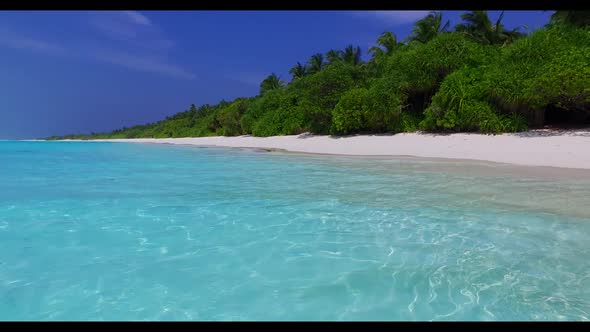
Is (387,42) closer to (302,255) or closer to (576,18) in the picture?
(576,18)

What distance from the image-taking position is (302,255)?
3.82 metres

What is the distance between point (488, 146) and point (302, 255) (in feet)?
48.2

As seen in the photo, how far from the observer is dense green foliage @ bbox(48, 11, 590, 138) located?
54.9 ft

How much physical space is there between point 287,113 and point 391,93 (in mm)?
12608

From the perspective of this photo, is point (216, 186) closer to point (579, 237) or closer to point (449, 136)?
point (579, 237)

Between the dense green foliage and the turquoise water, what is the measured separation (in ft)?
38.1

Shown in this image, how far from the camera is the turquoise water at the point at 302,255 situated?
8.93 ft

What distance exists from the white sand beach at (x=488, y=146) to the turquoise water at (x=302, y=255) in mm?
5220

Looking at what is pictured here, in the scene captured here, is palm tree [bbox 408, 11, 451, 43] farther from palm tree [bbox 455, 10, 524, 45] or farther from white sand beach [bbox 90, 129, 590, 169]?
white sand beach [bbox 90, 129, 590, 169]

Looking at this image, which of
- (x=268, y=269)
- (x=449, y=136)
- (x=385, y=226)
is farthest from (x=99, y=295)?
(x=449, y=136)

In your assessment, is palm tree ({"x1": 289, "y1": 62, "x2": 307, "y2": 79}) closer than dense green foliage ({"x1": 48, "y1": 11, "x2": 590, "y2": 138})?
No

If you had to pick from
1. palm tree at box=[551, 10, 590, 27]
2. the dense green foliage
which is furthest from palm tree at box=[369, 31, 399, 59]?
palm tree at box=[551, 10, 590, 27]

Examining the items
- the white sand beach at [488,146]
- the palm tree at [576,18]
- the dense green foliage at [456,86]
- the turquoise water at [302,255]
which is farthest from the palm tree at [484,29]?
the turquoise water at [302,255]

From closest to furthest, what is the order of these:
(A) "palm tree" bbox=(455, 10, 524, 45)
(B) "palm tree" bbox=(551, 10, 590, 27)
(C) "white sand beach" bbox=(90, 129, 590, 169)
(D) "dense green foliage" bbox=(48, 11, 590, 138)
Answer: (C) "white sand beach" bbox=(90, 129, 590, 169) → (D) "dense green foliage" bbox=(48, 11, 590, 138) → (B) "palm tree" bbox=(551, 10, 590, 27) → (A) "palm tree" bbox=(455, 10, 524, 45)
